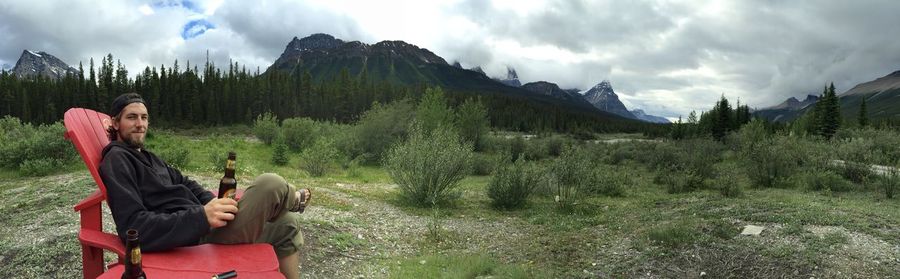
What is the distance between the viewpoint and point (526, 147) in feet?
111

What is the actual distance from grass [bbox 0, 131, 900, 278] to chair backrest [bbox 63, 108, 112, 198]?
8.46 ft

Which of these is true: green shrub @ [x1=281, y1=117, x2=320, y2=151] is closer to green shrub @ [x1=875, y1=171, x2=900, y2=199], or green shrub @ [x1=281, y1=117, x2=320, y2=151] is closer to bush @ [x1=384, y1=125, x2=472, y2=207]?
bush @ [x1=384, y1=125, x2=472, y2=207]

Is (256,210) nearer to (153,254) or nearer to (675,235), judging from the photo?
(153,254)

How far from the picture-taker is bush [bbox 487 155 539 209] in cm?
1136

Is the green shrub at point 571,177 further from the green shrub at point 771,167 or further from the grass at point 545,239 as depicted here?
the green shrub at point 771,167

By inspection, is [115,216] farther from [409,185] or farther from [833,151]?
[833,151]

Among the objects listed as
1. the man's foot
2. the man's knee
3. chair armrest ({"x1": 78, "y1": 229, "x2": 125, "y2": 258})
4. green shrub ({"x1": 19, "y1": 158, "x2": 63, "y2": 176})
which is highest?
the man's foot

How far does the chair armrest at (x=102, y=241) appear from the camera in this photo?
2664mm

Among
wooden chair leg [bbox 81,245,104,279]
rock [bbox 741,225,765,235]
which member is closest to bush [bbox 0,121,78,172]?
wooden chair leg [bbox 81,245,104,279]

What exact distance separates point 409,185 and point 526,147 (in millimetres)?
22830

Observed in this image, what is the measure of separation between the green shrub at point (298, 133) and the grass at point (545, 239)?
745 inches

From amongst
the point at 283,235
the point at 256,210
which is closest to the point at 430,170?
the point at 283,235

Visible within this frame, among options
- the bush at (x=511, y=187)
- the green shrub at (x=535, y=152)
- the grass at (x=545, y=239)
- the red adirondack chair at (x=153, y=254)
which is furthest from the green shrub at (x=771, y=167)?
the red adirondack chair at (x=153, y=254)

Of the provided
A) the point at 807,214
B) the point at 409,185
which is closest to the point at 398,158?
the point at 409,185
